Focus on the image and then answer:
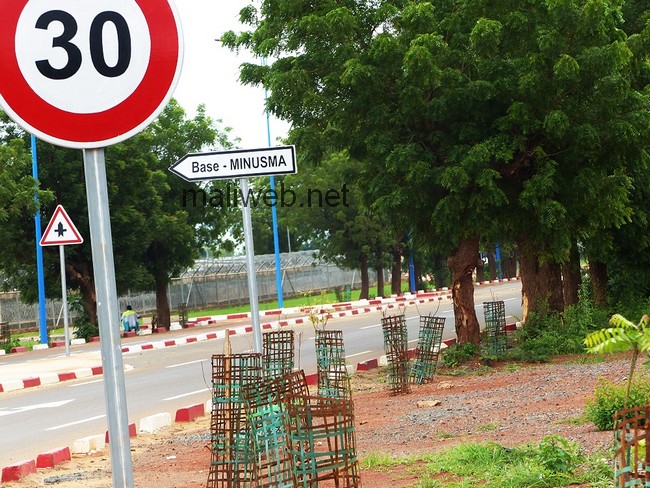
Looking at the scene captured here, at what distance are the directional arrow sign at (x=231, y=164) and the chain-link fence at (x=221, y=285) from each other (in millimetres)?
37778

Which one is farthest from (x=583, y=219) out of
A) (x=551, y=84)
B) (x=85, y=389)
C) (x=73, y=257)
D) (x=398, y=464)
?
(x=73, y=257)

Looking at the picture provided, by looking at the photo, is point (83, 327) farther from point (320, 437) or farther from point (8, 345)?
point (320, 437)

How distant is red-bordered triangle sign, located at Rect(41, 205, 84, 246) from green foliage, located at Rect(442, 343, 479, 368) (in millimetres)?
7978

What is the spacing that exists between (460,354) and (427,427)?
750 cm

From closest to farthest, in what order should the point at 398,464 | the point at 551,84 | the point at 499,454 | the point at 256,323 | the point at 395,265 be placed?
1. the point at 256,323
2. the point at 499,454
3. the point at 398,464
4. the point at 551,84
5. the point at 395,265

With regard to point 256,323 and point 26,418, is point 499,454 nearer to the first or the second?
point 256,323

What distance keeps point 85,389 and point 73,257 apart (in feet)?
54.9

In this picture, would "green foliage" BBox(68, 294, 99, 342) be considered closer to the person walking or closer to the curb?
the person walking

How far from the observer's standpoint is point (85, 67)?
2990 mm

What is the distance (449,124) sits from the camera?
17172mm

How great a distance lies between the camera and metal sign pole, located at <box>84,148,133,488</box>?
2.96m

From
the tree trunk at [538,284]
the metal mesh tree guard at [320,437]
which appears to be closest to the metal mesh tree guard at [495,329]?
the tree trunk at [538,284]

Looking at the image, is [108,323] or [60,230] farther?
[60,230]

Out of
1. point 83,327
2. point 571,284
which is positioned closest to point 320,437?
point 571,284
